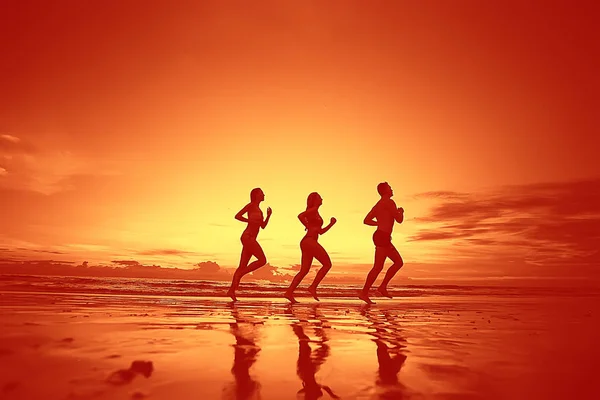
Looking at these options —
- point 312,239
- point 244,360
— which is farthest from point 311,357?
point 312,239

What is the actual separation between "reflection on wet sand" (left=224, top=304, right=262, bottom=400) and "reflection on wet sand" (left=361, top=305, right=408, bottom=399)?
2.36 feet

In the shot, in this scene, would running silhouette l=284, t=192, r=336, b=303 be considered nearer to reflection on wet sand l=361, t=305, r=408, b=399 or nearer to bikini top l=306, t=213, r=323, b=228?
bikini top l=306, t=213, r=323, b=228

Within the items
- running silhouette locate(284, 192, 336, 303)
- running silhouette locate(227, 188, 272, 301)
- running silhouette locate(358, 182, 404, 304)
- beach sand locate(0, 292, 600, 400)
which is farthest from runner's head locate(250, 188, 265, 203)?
beach sand locate(0, 292, 600, 400)

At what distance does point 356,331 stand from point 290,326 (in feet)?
2.67

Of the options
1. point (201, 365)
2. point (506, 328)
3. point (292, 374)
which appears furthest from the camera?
point (506, 328)

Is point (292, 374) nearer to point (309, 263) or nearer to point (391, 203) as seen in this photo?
point (309, 263)

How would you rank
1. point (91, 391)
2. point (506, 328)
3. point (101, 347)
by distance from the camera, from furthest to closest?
point (506, 328) → point (101, 347) → point (91, 391)

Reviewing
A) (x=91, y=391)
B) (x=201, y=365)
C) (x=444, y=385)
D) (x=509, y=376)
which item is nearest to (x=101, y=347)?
(x=201, y=365)

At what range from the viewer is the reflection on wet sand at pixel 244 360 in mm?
2574

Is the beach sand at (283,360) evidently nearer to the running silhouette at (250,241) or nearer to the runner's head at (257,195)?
the running silhouette at (250,241)

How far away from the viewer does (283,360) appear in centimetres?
350

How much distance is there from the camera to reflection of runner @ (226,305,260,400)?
102 inches

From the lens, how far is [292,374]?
10.0 ft

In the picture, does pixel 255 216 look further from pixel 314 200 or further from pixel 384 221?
pixel 384 221
